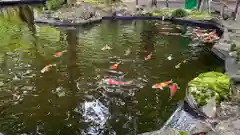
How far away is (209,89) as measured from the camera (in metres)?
7.02

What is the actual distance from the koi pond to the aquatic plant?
35.6 inches

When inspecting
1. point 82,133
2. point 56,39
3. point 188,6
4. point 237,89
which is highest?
point 188,6

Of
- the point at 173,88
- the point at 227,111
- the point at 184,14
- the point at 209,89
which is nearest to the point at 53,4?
the point at 184,14

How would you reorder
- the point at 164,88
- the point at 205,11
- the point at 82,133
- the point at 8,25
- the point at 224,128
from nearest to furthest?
the point at 224,128 < the point at 82,133 < the point at 164,88 < the point at 8,25 < the point at 205,11

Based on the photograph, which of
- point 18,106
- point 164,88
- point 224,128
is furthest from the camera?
point 164,88

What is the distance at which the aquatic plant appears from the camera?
6.86 m

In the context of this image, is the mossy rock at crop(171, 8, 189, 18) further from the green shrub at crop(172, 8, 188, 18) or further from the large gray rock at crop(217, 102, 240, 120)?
the large gray rock at crop(217, 102, 240, 120)

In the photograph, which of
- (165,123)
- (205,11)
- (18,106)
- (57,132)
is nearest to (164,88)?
(165,123)

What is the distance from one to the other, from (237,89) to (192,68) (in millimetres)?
2842

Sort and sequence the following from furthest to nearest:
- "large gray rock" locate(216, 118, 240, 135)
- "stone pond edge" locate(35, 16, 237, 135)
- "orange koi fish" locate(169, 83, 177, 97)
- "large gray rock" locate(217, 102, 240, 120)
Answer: "stone pond edge" locate(35, 16, 237, 135) → "orange koi fish" locate(169, 83, 177, 97) → "large gray rock" locate(217, 102, 240, 120) → "large gray rock" locate(216, 118, 240, 135)

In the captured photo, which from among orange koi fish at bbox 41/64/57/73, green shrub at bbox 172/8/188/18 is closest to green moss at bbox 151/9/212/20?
green shrub at bbox 172/8/188/18

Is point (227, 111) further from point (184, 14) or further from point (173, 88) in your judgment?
point (184, 14)

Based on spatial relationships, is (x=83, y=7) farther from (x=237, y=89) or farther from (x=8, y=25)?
(x=237, y=89)

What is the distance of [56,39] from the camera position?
1373 centimetres
